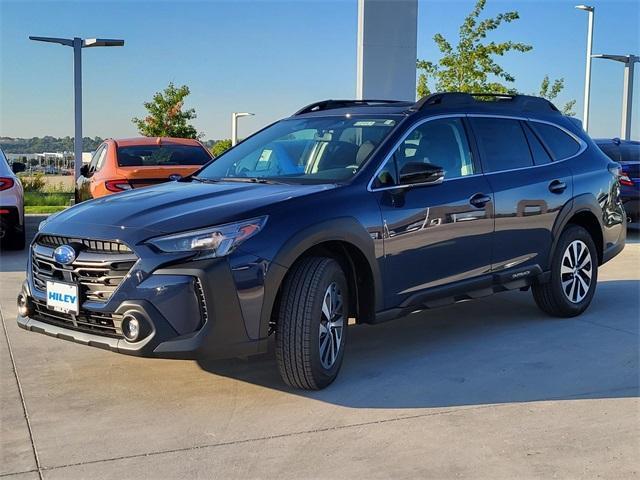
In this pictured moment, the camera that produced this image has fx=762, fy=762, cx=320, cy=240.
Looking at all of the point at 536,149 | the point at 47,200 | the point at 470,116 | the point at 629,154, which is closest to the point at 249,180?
A: the point at 470,116

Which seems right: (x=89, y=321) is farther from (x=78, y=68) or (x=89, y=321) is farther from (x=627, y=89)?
(x=627, y=89)

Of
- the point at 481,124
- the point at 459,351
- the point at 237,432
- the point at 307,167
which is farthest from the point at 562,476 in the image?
the point at 481,124

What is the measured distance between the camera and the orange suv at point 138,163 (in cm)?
902

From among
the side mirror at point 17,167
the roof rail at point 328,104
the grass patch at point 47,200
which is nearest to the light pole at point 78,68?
the grass patch at point 47,200

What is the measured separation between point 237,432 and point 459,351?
207 cm

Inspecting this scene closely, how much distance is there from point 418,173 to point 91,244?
6.75 ft

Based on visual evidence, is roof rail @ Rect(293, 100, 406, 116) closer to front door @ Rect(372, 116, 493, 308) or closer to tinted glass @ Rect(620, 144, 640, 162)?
front door @ Rect(372, 116, 493, 308)

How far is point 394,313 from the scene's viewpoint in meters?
4.83

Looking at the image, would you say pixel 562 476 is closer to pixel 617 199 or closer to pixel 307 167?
pixel 307 167

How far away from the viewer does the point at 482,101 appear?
19.4 feet

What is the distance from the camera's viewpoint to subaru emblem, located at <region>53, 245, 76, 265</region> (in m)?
4.17

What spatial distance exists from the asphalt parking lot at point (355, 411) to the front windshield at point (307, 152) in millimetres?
1268

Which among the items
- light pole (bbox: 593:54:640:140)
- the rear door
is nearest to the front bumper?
the rear door

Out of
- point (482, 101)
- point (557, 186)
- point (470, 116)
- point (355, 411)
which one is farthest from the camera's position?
point (557, 186)
